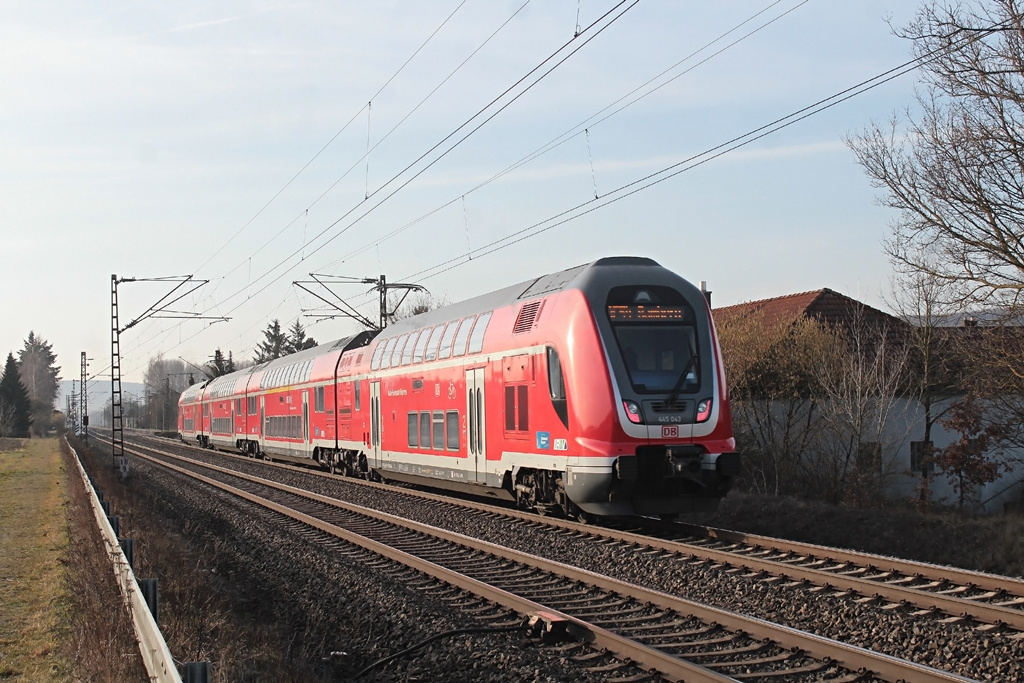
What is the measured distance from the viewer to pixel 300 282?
103 ft

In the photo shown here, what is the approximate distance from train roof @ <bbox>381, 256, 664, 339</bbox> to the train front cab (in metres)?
0.48

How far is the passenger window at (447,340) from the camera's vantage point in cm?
1784

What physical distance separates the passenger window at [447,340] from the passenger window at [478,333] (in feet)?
3.24

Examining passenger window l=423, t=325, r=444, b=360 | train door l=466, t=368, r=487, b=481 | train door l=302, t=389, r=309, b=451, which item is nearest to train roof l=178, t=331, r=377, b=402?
train door l=302, t=389, r=309, b=451

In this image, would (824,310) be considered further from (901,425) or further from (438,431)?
(438,431)

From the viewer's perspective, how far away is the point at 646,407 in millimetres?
12672

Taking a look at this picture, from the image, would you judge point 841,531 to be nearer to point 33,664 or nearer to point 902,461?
point 33,664

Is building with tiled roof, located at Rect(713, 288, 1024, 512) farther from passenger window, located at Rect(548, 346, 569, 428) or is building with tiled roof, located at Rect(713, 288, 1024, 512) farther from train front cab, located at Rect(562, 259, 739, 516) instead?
passenger window, located at Rect(548, 346, 569, 428)

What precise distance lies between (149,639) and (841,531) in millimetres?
9818

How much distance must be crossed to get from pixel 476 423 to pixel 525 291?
2.43m

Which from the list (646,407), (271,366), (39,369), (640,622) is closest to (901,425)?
(646,407)

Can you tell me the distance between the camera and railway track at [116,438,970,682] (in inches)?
259

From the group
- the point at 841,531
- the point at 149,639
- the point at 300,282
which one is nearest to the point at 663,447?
the point at 841,531

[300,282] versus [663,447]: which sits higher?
[300,282]
